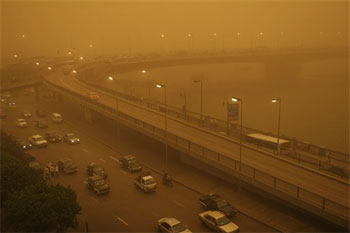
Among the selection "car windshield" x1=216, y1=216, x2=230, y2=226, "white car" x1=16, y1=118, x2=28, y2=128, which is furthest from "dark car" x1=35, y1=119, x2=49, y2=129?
"car windshield" x1=216, y1=216, x2=230, y2=226

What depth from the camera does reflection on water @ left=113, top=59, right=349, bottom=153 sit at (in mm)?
48994

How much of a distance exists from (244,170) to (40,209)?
11660mm

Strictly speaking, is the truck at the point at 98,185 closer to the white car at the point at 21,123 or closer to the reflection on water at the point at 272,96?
the white car at the point at 21,123

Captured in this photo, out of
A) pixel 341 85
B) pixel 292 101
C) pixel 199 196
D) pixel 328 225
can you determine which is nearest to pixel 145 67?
pixel 292 101

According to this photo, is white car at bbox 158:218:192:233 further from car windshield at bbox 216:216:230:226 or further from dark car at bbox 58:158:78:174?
dark car at bbox 58:158:78:174

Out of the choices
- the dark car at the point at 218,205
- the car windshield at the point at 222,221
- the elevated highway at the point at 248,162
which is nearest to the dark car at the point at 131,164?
the elevated highway at the point at 248,162

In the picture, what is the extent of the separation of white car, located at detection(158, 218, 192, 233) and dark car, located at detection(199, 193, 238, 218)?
2.80 m

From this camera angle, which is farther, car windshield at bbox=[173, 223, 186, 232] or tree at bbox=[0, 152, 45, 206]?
car windshield at bbox=[173, 223, 186, 232]

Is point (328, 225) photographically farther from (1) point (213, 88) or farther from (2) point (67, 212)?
(1) point (213, 88)

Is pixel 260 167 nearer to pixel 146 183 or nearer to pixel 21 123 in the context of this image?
pixel 146 183

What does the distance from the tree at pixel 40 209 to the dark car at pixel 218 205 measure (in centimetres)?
741

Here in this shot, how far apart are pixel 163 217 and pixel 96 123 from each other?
24904 millimetres

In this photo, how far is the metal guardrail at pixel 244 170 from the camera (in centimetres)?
1978

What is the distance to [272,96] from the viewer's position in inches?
2891
